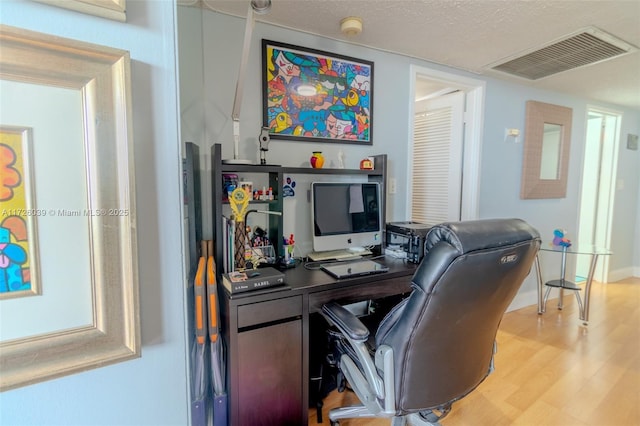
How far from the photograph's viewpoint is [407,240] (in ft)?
6.15

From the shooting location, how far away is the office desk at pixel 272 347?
4.09 feet

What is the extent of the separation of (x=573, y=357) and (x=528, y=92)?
2325 mm

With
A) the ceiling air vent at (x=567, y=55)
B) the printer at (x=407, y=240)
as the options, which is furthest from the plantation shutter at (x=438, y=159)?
the printer at (x=407, y=240)

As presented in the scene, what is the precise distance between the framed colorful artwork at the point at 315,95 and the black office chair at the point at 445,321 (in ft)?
3.83

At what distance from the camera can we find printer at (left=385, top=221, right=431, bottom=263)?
1.77 meters

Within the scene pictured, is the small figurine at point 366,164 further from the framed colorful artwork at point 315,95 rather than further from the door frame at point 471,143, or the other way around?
the door frame at point 471,143

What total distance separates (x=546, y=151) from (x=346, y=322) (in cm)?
306

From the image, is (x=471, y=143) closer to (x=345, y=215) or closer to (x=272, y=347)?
(x=345, y=215)

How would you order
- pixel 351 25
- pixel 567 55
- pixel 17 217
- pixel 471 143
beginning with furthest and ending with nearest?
pixel 471 143 → pixel 567 55 → pixel 351 25 → pixel 17 217

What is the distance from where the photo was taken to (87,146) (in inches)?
22.6

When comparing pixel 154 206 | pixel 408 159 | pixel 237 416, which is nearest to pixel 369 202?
pixel 408 159

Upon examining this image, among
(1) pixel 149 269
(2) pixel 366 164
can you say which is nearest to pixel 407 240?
(2) pixel 366 164

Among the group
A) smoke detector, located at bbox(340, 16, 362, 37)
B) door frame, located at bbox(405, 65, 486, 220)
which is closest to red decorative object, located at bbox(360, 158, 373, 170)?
smoke detector, located at bbox(340, 16, 362, 37)

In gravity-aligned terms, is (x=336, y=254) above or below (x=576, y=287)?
above
